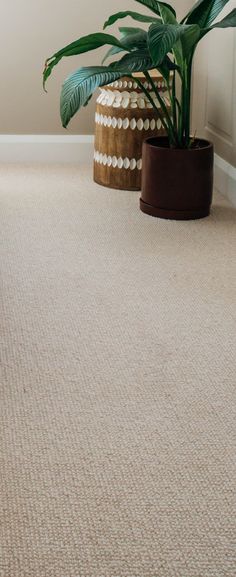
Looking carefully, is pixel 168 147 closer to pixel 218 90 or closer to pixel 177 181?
pixel 177 181

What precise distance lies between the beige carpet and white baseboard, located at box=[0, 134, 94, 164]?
0.84 m

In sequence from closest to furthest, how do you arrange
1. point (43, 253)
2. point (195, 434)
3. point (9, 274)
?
1. point (195, 434)
2. point (9, 274)
3. point (43, 253)

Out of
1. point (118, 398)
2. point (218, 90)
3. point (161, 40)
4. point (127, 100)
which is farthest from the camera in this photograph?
point (218, 90)

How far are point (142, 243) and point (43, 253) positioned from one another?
0.89 feet

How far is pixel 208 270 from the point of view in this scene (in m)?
2.25

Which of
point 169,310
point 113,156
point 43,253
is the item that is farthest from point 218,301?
point 113,156

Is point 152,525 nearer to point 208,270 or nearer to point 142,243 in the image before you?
point 208,270

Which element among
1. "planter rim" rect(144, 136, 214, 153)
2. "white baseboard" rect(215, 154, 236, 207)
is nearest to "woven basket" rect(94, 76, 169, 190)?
"planter rim" rect(144, 136, 214, 153)

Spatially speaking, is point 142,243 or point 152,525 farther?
point 142,243

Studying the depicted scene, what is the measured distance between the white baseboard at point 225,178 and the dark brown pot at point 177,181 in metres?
0.23

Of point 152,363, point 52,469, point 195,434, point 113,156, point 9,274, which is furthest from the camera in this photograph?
point 113,156

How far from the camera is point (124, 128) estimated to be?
2.96 m

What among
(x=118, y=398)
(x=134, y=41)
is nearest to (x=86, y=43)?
(x=134, y=41)

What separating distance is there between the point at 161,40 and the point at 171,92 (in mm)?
417
